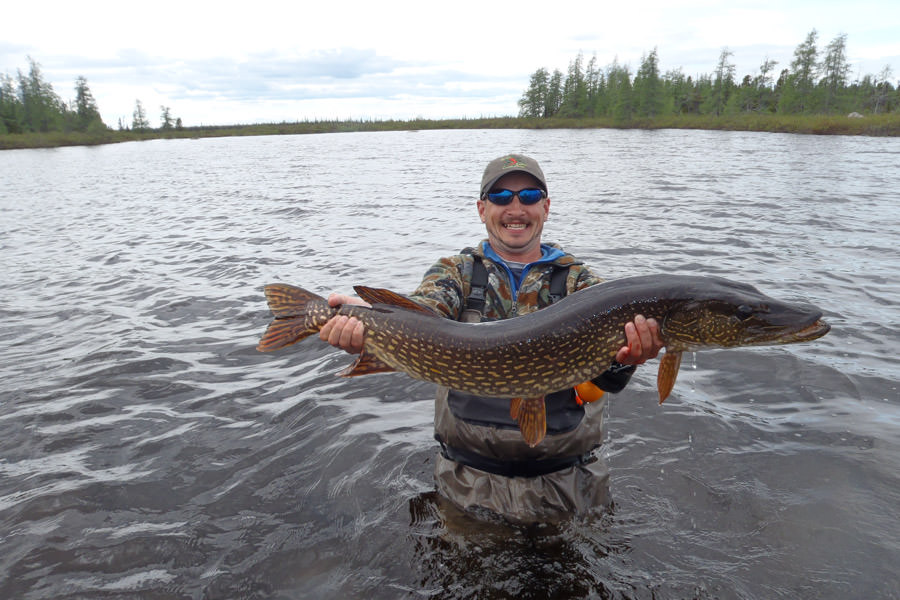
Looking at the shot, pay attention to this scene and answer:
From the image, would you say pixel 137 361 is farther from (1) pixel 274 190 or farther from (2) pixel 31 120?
(2) pixel 31 120

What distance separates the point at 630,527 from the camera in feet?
10.7

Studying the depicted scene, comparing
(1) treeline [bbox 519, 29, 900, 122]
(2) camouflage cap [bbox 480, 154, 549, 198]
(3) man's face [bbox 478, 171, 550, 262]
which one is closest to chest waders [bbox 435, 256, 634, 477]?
(3) man's face [bbox 478, 171, 550, 262]

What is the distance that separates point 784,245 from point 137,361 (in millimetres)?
10384

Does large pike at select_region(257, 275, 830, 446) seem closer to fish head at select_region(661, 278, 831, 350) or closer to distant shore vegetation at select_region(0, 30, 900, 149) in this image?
fish head at select_region(661, 278, 831, 350)

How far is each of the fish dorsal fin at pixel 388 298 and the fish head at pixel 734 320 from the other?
1316mm

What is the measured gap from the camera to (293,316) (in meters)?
3.12

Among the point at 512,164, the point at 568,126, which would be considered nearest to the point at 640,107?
the point at 568,126

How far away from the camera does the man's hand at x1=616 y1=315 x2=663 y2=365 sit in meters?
2.73

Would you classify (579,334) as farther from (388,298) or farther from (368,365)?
(368,365)

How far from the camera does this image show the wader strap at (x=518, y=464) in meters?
2.98

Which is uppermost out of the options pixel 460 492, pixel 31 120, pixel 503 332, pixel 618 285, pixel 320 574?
pixel 31 120

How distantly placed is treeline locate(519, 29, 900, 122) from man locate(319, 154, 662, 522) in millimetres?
66512

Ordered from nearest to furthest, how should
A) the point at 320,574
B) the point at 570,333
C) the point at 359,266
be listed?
the point at 570,333, the point at 320,574, the point at 359,266

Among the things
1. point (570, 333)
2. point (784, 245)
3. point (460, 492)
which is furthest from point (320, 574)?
point (784, 245)
